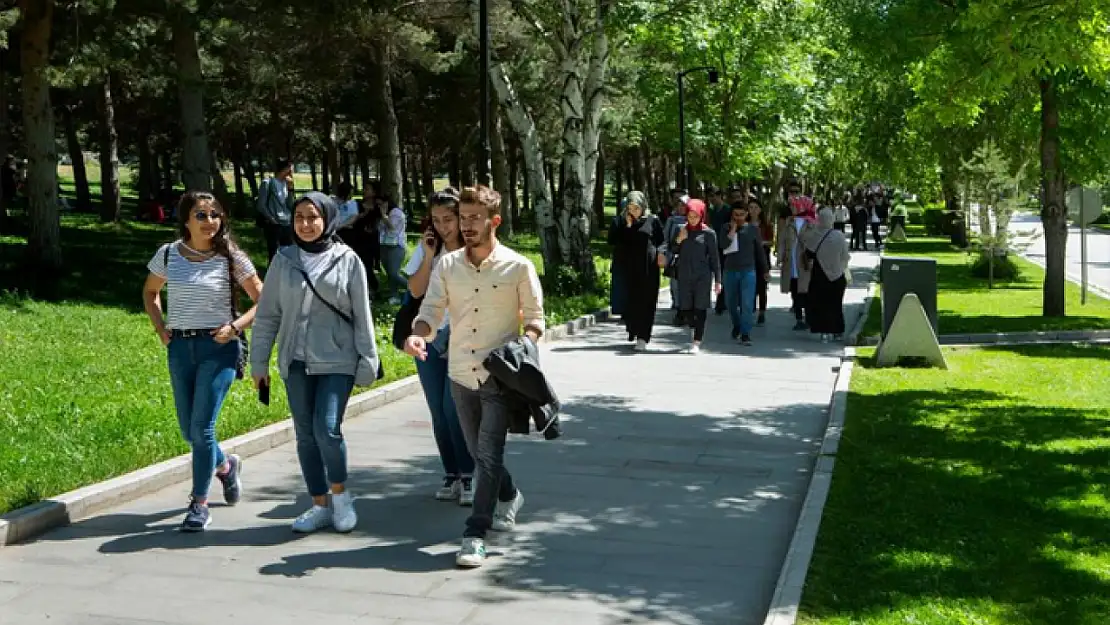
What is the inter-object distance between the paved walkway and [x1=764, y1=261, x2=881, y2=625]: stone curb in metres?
0.13

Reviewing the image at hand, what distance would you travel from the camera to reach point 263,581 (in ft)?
20.5

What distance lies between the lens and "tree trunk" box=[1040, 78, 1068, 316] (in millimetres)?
20422

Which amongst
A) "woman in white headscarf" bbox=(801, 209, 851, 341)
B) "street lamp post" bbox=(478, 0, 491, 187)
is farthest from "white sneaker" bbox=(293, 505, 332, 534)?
"street lamp post" bbox=(478, 0, 491, 187)

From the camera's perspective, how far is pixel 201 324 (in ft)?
23.3

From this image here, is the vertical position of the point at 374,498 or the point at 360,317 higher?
the point at 360,317

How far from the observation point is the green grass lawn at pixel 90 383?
8320 mm

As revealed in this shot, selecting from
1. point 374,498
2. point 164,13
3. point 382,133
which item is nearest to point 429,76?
point 382,133

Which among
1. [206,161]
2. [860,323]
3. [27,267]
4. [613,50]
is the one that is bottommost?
[860,323]

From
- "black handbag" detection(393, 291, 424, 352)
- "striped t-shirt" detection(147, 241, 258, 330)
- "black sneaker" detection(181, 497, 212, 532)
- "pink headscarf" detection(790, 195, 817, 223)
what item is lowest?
"black sneaker" detection(181, 497, 212, 532)

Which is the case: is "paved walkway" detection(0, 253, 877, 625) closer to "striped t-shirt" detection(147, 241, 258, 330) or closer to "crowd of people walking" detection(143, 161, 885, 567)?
"crowd of people walking" detection(143, 161, 885, 567)

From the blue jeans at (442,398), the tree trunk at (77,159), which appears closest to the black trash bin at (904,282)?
the blue jeans at (442,398)

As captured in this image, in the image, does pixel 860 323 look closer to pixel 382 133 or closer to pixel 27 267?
pixel 27 267

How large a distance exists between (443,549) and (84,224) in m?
27.8

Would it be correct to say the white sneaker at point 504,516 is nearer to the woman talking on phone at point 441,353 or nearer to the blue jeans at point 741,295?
the woman talking on phone at point 441,353
